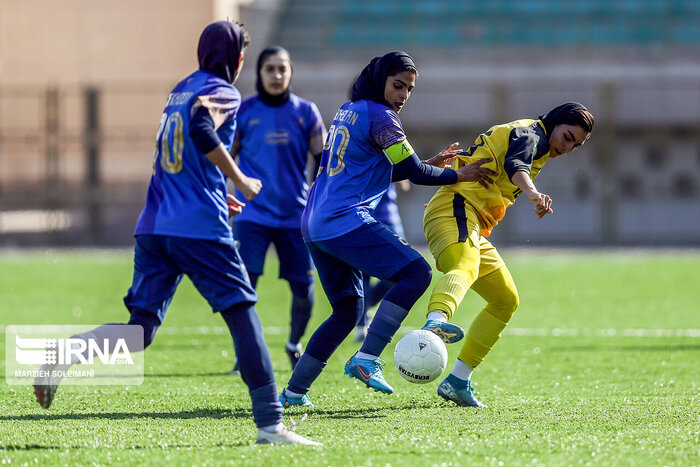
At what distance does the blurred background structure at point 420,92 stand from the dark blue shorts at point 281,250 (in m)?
18.7

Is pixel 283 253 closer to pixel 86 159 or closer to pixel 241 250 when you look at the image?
pixel 241 250

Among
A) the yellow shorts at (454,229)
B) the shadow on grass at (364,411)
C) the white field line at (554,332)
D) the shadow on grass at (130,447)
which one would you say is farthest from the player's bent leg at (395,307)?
the white field line at (554,332)

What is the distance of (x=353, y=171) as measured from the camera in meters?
5.39

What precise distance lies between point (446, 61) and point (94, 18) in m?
10.5

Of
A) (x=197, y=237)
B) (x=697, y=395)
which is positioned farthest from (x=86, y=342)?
(x=697, y=395)

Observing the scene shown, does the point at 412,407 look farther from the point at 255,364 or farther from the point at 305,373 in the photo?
the point at 255,364

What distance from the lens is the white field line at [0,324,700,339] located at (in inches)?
374

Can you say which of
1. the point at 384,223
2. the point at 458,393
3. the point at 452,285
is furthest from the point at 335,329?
the point at 384,223

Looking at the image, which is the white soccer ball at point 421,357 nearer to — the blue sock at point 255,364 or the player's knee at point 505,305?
the blue sock at point 255,364

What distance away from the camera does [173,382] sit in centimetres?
681

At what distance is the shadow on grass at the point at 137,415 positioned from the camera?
544cm

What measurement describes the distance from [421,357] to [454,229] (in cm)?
95


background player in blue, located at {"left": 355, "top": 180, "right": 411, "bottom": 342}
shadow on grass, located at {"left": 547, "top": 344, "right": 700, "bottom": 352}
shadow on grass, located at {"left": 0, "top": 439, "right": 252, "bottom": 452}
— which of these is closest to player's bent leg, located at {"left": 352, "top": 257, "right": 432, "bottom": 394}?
shadow on grass, located at {"left": 0, "top": 439, "right": 252, "bottom": 452}

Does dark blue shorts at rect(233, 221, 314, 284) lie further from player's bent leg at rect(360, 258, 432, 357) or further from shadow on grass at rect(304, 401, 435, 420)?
player's bent leg at rect(360, 258, 432, 357)
